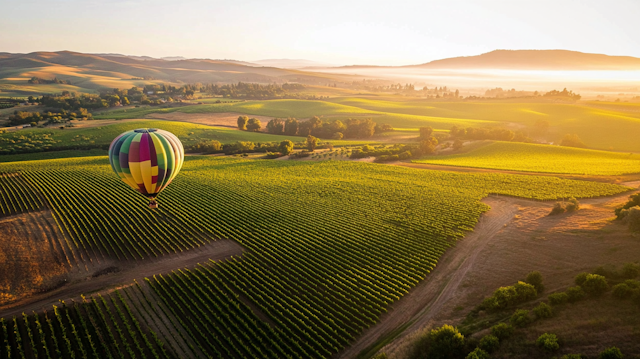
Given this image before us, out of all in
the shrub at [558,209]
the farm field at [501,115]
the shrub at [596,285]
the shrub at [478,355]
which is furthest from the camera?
the farm field at [501,115]

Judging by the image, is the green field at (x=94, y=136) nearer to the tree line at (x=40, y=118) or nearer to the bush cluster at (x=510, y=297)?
the tree line at (x=40, y=118)

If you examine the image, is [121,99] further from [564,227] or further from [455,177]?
[564,227]

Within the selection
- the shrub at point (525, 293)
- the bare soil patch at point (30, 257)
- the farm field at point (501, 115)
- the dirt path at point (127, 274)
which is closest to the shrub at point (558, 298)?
the shrub at point (525, 293)

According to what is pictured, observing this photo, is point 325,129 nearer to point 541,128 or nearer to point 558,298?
point 541,128

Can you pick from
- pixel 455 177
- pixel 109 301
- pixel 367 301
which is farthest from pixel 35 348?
pixel 455 177

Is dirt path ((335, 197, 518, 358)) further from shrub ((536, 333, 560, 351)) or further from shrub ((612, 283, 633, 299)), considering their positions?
shrub ((612, 283, 633, 299))

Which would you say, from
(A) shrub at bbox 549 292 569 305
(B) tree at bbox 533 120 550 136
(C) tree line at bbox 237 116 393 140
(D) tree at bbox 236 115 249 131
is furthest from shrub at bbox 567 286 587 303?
(B) tree at bbox 533 120 550 136

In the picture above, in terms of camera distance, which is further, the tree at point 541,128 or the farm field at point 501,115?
the tree at point 541,128

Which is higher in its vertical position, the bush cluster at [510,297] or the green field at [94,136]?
the green field at [94,136]
